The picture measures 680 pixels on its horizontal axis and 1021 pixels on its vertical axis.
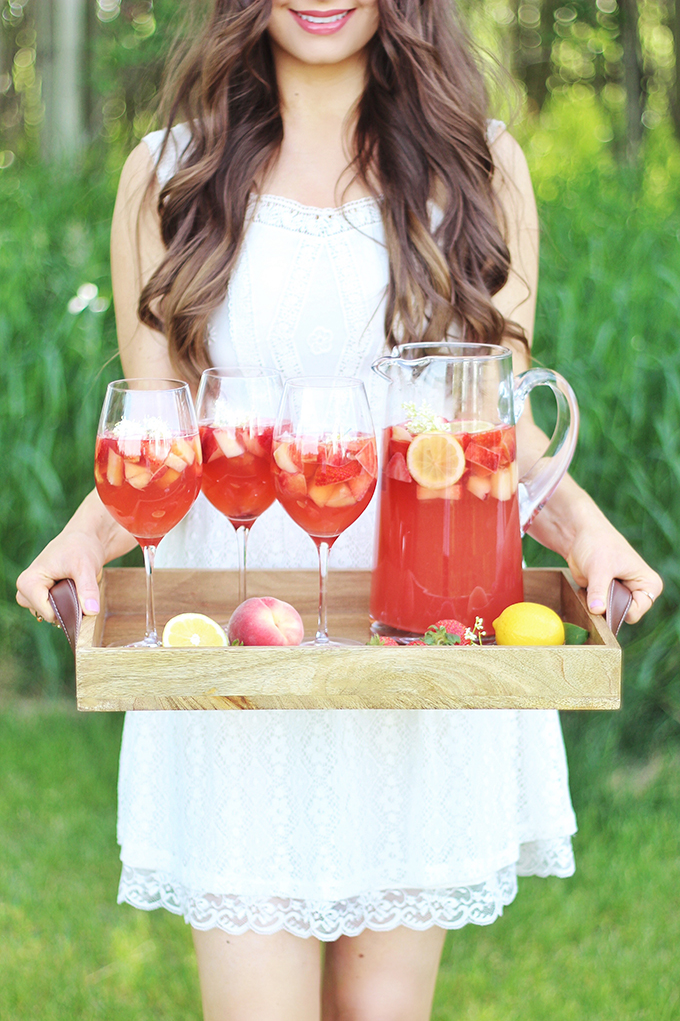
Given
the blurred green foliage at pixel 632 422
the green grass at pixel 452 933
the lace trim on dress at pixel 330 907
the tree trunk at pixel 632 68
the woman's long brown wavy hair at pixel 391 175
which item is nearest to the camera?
the lace trim on dress at pixel 330 907

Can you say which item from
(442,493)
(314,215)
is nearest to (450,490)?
(442,493)

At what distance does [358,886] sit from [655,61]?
609 centimetres

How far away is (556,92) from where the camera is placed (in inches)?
266

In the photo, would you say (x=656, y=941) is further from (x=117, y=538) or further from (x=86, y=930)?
(x=117, y=538)

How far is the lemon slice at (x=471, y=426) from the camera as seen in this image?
119 cm

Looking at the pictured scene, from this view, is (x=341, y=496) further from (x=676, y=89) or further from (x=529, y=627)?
(x=676, y=89)

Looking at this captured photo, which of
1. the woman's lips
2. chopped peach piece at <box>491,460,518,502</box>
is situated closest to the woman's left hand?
chopped peach piece at <box>491,460,518,502</box>

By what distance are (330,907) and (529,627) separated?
573mm

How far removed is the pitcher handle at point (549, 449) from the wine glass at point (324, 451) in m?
0.25

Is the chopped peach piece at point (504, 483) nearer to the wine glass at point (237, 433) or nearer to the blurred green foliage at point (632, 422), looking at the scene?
the wine glass at point (237, 433)

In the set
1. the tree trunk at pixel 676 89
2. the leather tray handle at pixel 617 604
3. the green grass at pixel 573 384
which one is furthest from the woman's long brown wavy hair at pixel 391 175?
the tree trunk at pixel 676 89

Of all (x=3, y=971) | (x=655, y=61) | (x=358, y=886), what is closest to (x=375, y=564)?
(x=358, y=886)

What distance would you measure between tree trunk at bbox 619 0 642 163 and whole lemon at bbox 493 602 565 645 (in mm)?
5280

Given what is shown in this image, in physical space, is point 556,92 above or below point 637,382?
above
